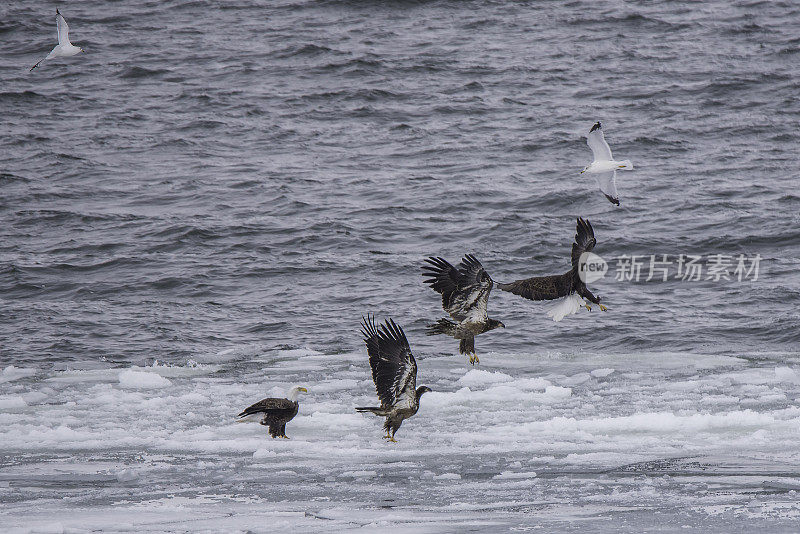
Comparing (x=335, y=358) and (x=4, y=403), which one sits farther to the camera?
(x=335, y=358)

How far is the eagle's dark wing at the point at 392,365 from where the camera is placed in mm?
8641

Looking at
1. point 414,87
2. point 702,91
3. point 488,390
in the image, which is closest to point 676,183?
point 702,91

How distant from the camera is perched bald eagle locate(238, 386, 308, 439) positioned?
9.07m

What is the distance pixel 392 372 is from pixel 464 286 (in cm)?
113

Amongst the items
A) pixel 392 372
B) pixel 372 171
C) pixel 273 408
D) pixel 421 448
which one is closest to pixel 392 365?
pixel 392 372

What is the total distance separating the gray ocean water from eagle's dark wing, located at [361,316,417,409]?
2.76 metres

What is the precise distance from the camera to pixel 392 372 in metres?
8.75

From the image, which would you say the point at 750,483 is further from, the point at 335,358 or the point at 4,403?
the point at 4,403

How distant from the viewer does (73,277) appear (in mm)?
15578

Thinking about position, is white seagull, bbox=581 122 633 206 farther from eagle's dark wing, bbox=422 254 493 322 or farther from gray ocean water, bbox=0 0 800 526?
gray ocean water, bbox=0 0 800 526

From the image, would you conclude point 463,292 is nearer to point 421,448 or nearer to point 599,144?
point 421,448

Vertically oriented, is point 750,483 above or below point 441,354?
above

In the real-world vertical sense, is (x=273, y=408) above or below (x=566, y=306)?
below

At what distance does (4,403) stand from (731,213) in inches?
428
